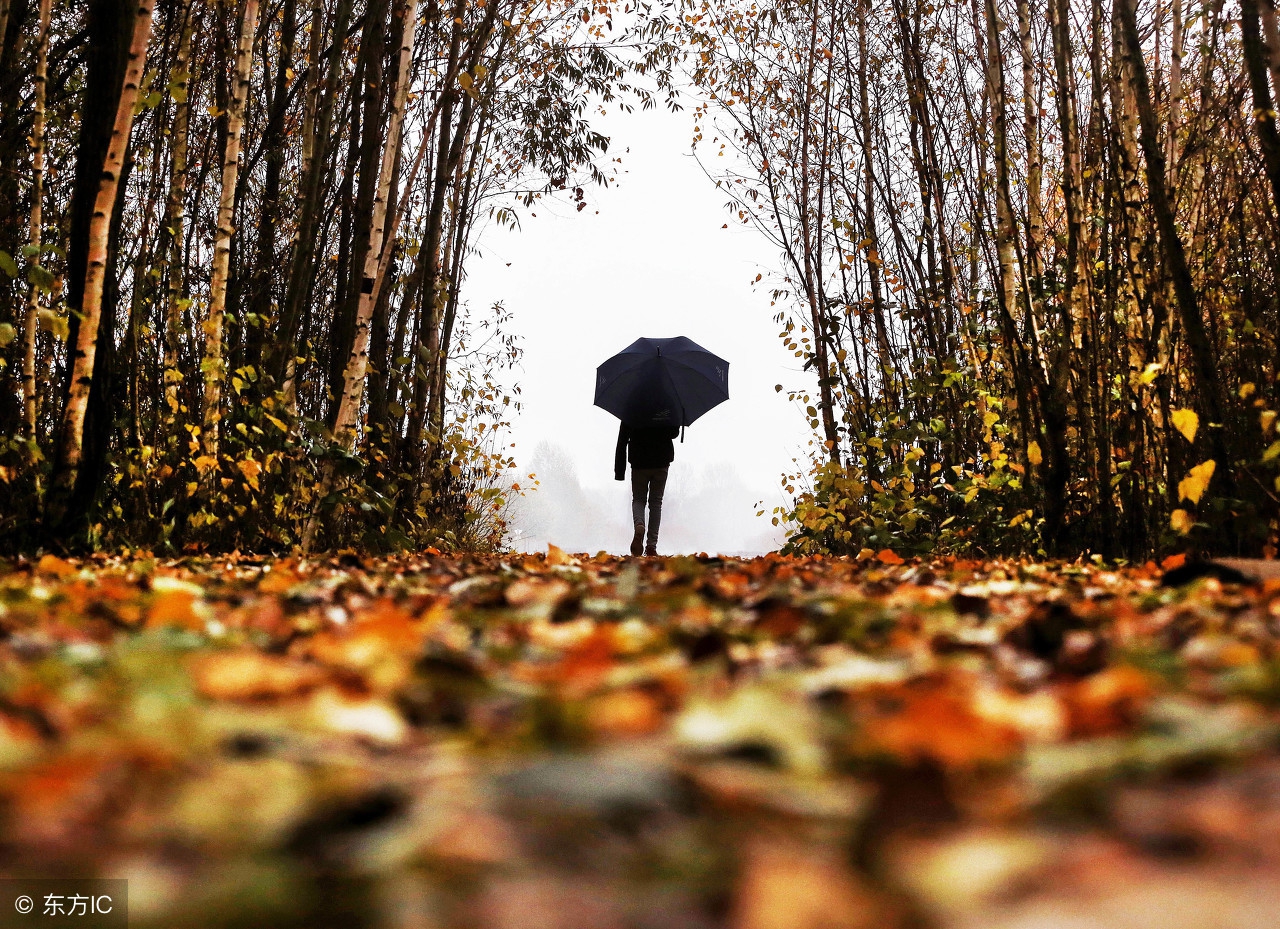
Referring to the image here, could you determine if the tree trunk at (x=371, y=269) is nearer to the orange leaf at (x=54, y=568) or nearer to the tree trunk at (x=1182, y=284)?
the orange leaf at (x=54, y=568)

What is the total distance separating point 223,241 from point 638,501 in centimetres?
405

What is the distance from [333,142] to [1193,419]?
675cm

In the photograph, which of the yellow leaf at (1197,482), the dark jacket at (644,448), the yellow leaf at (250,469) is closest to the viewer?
the yellow leaf at (1197,482)

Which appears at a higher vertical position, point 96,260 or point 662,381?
point 662,381

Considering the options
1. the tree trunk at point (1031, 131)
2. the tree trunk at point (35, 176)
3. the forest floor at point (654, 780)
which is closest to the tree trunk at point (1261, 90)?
the tree trunk at point (1031, 131)

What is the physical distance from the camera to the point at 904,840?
0.68 metres

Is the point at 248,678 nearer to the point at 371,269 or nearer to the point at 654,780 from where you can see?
the point at 654,780

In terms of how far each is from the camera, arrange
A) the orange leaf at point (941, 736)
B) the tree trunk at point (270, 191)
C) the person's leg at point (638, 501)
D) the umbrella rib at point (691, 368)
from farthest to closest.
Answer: the umbrella rib at point (691, 368) → the person's leg at point (638, 501) → the tree trunk at point (270, 191) → the orange leaf at point (941, 736)

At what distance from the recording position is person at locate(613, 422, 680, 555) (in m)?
8.38

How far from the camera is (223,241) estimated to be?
5270 millimetres

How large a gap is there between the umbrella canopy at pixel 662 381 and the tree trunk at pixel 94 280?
548 cm

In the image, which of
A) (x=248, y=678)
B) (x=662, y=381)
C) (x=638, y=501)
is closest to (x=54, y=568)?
(x=248, y=678)

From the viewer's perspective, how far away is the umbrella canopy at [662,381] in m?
9.41

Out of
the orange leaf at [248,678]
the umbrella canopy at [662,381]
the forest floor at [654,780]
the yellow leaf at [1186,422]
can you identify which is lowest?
the forest floor at [654,780]
